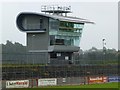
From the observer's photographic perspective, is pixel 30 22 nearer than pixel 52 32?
No

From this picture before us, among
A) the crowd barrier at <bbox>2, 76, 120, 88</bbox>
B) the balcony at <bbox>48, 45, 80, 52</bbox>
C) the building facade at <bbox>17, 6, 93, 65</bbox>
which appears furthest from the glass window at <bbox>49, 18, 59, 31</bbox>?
the crowd barrier at <bbox>2, 76, 120, 88</bbox>

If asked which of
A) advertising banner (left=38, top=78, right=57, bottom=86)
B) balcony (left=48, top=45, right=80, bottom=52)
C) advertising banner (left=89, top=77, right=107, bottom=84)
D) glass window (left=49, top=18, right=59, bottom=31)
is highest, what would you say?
glass window (left=49, top=18, right=59, bottom=31)

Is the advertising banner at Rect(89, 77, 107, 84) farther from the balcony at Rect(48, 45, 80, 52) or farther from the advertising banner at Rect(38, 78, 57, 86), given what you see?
the balcony at Rect(48, 45, 80, 52)

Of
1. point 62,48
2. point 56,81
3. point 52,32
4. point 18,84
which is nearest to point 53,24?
point 52,32

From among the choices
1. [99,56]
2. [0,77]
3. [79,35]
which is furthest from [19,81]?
[79,35]

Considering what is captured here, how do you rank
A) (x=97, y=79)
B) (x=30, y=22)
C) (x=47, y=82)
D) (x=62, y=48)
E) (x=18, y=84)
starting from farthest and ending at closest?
(x=30, y=22) < (x=62, y=48) < (x=97, y=79) < (x=47, y=82) < (x=18, y=84)

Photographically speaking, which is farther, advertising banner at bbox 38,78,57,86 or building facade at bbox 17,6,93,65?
building facade at bbox 17,6,93,65

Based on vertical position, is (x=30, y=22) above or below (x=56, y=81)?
above

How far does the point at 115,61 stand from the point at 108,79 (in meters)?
9.02

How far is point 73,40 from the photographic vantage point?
3280 inches

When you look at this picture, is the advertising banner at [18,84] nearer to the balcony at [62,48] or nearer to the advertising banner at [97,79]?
the advertising banner at [97,79]

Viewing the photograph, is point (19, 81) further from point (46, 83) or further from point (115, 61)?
point (115, 61)

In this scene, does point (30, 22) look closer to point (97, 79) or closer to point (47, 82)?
point (97, 79)

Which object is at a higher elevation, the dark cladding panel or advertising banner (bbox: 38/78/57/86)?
the dark cladding panel
